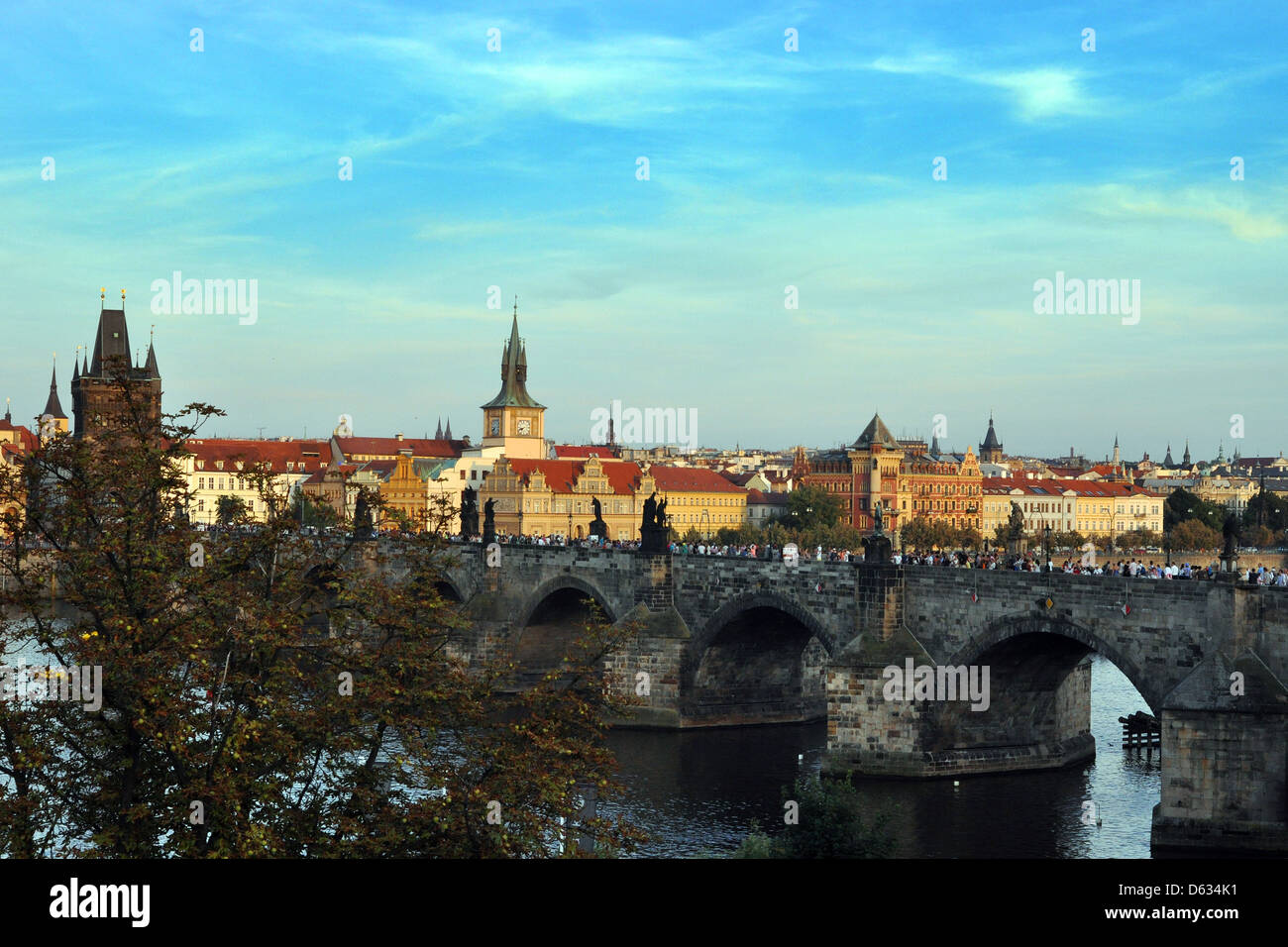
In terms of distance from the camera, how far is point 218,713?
67.7 feet

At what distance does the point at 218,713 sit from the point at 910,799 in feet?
86.4

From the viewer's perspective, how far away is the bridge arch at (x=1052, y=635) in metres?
40.2

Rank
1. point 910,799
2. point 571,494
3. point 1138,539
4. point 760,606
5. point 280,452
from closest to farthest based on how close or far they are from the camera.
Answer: point 910,799 < point 760,606 < point 571,494 < point 1138,539 < point 280,452

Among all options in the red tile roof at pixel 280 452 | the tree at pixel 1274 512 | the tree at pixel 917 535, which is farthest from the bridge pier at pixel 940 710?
the red tile roof at pixel 280 452

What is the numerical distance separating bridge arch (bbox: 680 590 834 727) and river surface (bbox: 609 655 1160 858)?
6.67 feet

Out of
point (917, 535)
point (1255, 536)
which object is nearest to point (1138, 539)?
point (1255, 536)

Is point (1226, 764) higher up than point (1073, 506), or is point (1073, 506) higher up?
point (1073, 506)

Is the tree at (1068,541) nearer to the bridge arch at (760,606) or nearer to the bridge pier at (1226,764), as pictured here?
the bridge arch at (760,606)

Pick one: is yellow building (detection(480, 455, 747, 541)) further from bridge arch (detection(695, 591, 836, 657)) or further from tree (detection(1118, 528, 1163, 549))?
bridge arch (detection(695, 591, 836, 657))

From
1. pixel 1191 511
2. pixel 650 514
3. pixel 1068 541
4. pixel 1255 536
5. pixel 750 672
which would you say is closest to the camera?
pixel 750 672

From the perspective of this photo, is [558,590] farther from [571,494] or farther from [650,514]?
[571,494]
